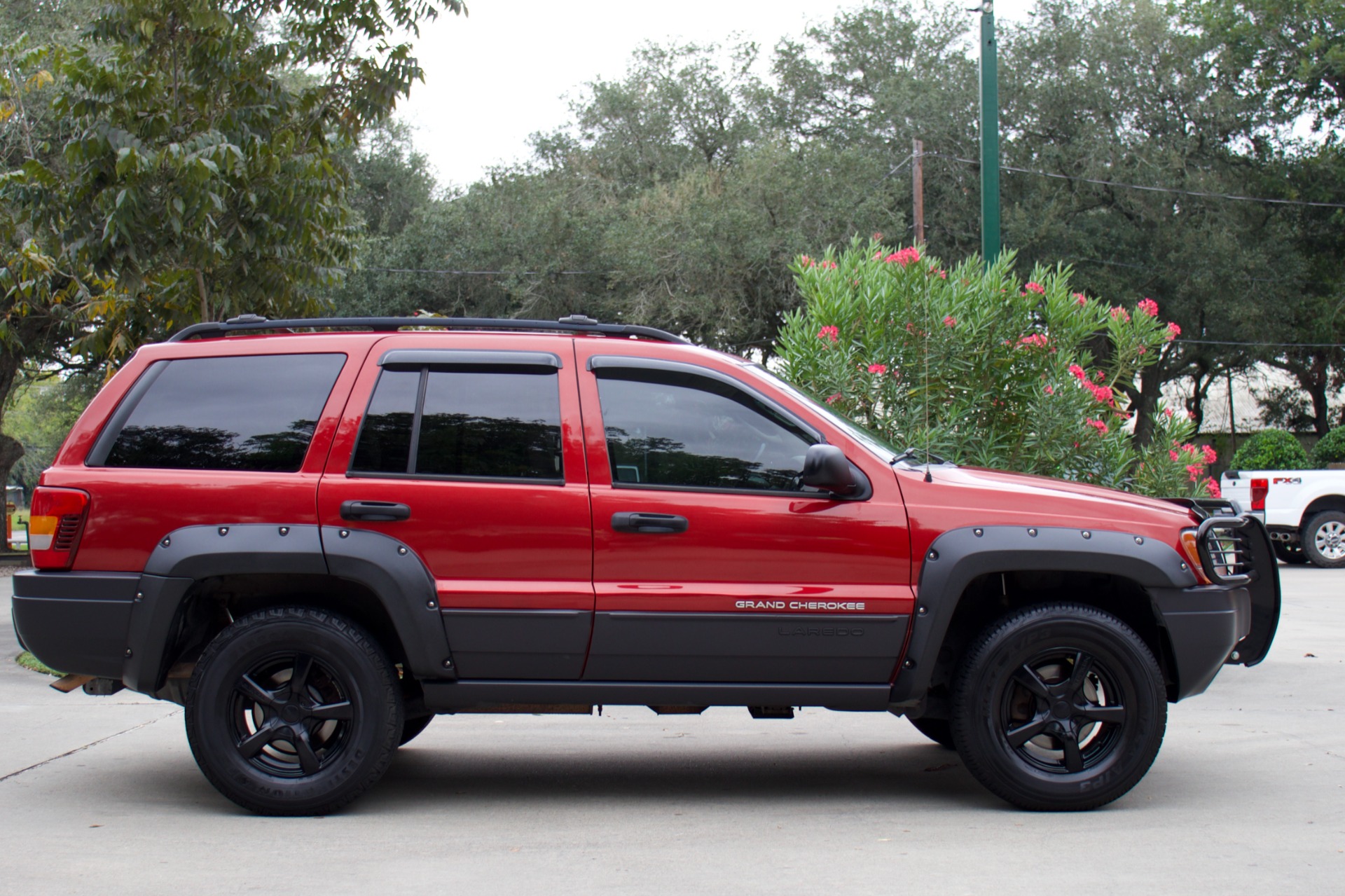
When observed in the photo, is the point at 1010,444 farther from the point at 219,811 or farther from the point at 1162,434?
the point at 219,811

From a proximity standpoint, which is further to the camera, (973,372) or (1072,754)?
(973,372)

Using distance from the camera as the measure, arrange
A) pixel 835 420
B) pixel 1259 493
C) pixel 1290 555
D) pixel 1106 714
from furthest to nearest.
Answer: pixel 1290 555, pixel 1259 493, pixel 835 420, pixel 1106 714

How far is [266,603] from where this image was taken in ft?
17.4

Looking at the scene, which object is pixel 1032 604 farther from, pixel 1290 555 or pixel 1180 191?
pixel 1180 191

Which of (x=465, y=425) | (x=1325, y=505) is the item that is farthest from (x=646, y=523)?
(x=1325, y=505)

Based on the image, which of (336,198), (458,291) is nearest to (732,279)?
(458,291)

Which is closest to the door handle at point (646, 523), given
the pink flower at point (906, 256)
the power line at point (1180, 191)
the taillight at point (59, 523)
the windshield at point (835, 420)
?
the windshield at point (835, 420)

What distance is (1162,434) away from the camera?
9.61 metres

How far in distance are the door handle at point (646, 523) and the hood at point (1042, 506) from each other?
3.16 feet

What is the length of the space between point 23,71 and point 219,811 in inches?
267

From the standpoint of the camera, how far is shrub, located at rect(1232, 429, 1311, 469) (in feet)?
71.6

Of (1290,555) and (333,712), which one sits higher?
(333,712)

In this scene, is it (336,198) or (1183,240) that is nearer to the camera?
(336,198)

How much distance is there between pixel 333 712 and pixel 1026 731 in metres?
2.81
